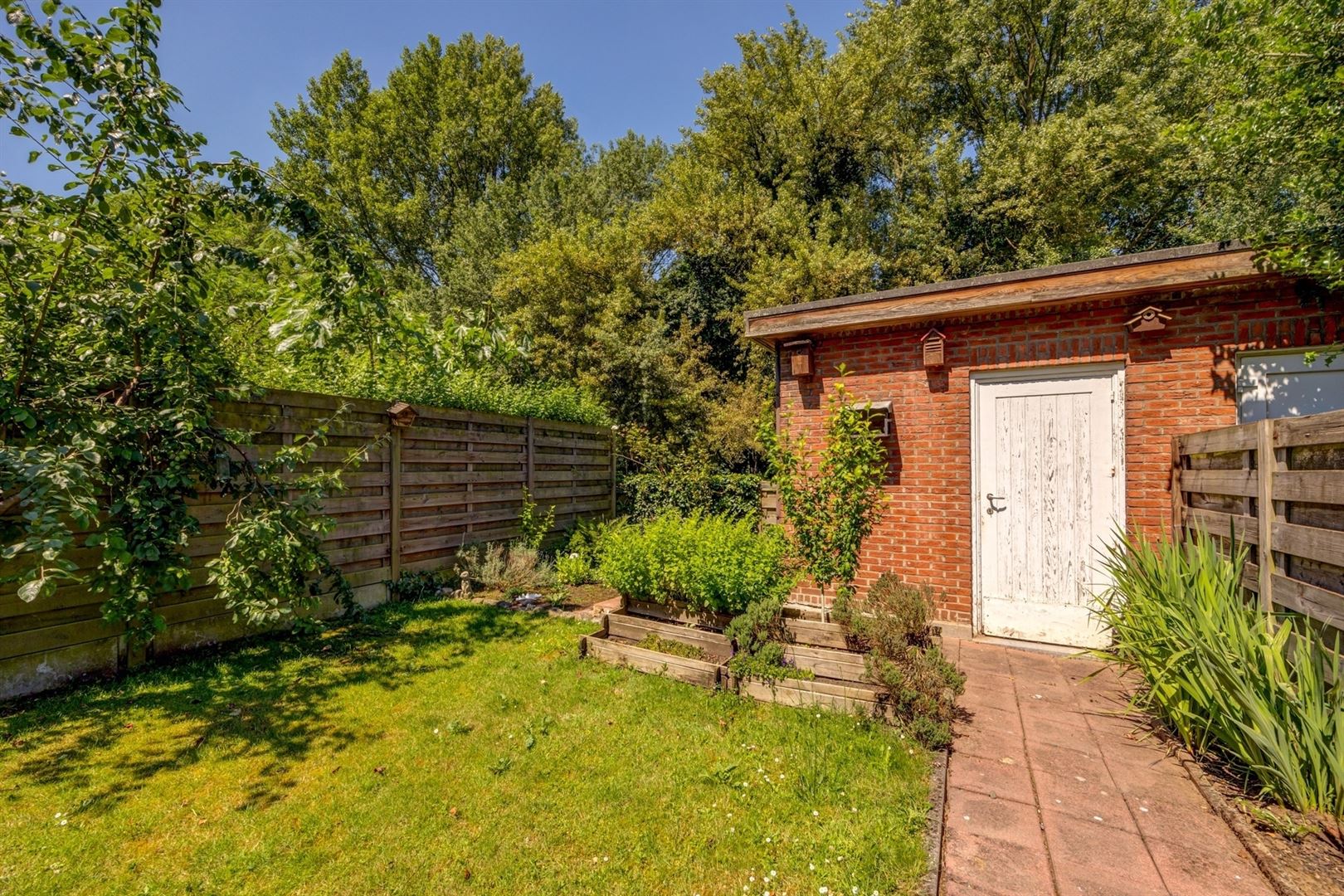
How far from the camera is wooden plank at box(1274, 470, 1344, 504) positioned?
2387 millimetres

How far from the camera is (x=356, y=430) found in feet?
17.8

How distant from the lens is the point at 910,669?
338 cm

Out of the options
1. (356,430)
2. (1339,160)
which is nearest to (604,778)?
(356,430)

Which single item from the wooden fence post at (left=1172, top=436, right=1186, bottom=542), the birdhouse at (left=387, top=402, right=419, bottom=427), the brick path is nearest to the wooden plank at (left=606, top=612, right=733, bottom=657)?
the brick path

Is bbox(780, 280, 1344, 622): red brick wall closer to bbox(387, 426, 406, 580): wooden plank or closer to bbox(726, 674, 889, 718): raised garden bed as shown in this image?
bbox(726, 674, 889, 718): raised garden bed

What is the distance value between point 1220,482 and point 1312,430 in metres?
1.06

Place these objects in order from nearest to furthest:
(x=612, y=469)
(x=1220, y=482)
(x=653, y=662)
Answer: (x=1220, y=482), (x=653, y=662), (x=612, y=469)

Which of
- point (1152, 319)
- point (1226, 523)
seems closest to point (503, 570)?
point (1226, 523)

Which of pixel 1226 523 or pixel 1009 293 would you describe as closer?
pixel 1226 523

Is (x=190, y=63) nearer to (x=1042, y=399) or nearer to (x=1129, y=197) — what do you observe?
(x=1042, y=399)

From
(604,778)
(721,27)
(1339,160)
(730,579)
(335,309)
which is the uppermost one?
(721,27)

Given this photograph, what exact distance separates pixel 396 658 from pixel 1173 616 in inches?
201

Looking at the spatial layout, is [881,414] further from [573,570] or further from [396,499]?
[396,499]

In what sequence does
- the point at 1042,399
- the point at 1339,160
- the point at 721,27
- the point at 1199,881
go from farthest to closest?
the point at 721,27
the point at 1042,399
the point at 1339,160
the point at 1199,881
